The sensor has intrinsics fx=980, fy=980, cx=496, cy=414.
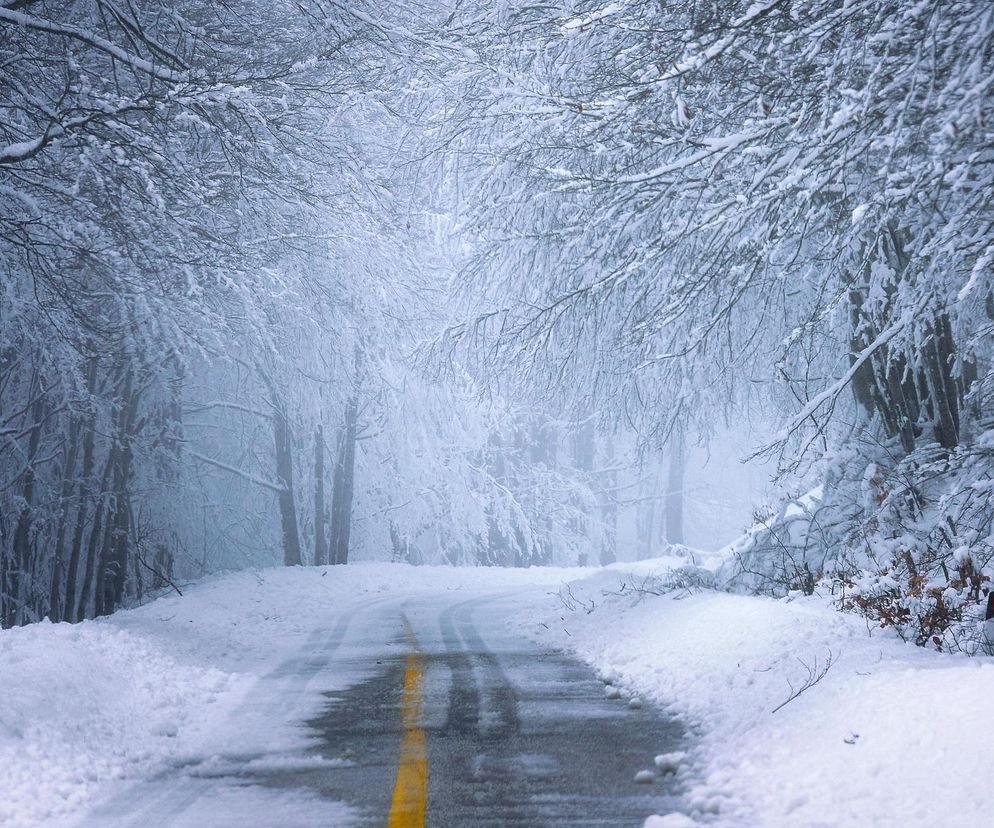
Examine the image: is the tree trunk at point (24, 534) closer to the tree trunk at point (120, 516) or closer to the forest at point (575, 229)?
the forest at point (575, 229)

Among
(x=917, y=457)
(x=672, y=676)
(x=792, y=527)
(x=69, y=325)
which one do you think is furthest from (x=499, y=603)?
→ (x=917, y=457)

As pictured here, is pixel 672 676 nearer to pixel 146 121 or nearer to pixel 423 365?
pixel 423 365

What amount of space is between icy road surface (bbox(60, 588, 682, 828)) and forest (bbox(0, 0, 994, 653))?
8.33ft

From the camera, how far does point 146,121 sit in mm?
11656

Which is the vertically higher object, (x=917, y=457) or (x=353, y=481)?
(x=353, y=481)

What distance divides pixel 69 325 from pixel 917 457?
34.8ft

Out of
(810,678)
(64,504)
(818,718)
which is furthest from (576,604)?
(64,504)

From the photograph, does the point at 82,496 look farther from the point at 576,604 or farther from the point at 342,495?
the point at 576,604

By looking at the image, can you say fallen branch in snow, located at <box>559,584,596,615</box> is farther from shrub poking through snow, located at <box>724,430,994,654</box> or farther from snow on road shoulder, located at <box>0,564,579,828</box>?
snow on road shoulder, located at <box>0,564,579,828</box>

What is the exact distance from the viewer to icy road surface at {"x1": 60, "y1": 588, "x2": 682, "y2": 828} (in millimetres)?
5051

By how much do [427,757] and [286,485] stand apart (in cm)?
2032

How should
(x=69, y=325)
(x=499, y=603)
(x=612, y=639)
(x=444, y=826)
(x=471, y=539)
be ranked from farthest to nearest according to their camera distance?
(x=471, y=539)
(x=499, y=603)
(x=69, y=325)
(x=612, y=639)
(x=444, y=826)

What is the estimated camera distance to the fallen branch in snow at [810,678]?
248 inches

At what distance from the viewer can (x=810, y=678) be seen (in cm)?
650
